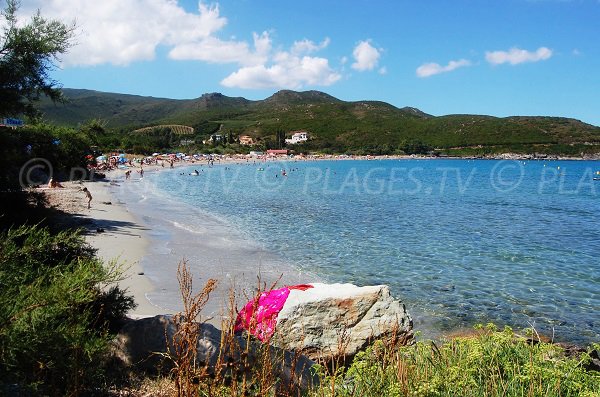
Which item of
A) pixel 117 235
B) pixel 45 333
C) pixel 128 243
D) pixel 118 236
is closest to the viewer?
pixel 45 333

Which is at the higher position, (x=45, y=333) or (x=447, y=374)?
(x=45, y=333)

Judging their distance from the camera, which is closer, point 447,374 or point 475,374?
point 447,374

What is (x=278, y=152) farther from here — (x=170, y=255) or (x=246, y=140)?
(x=170, y=255)

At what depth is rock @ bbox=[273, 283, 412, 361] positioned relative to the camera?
268 inches

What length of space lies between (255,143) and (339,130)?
129 ft

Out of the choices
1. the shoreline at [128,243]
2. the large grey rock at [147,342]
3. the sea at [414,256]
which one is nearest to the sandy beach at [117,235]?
the shoreline at [128,243]

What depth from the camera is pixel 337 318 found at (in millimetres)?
7102

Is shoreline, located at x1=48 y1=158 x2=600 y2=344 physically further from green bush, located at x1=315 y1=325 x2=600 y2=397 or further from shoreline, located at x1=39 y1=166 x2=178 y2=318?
green bush, located at x1=315 y1=325 x2=600 y2=397

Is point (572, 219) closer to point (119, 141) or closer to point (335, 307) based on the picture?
point (335, 307)

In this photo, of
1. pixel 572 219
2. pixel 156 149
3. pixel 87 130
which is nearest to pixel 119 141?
pixel 156 149

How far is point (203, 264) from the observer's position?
1396 cm

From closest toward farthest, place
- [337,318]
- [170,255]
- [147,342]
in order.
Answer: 1. [147,342]
2. [337,318]
3. [170,255]

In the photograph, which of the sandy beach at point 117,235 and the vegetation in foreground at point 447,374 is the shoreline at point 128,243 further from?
the vegetation in foreground at point 447,374

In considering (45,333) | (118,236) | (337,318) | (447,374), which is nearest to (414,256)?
(337,318)
